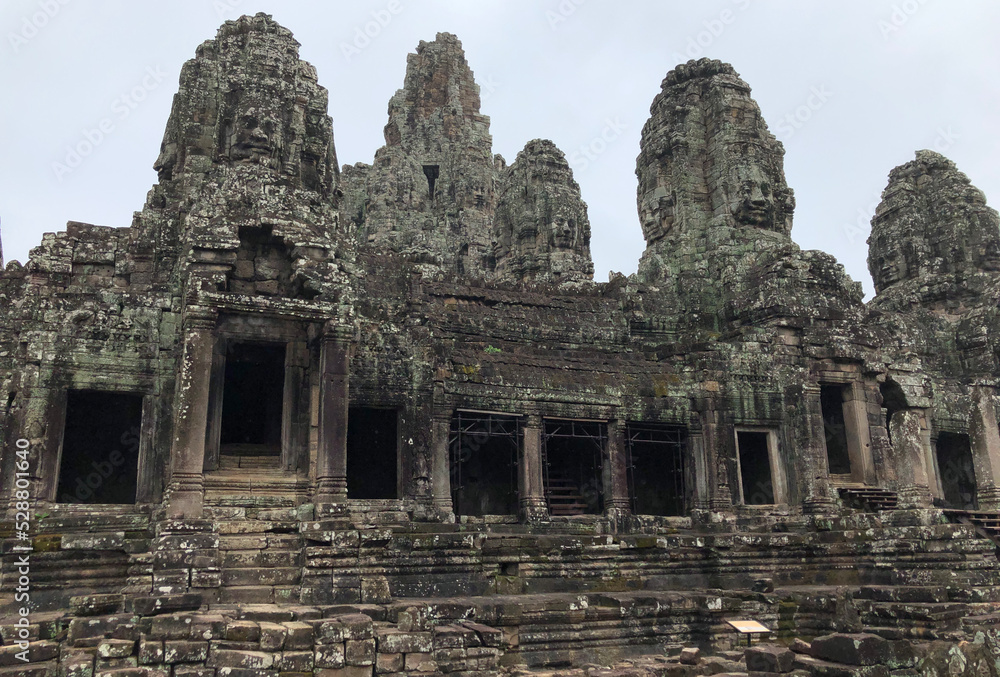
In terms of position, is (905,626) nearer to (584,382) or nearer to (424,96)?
(584,382)

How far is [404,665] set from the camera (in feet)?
29.4

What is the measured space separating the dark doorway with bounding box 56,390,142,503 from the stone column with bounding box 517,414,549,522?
7.09m

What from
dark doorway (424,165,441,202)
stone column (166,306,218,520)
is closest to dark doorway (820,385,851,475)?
stone column (166,306,218,520)

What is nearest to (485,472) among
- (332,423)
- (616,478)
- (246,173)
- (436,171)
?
(616,478)

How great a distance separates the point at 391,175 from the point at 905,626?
3577cm

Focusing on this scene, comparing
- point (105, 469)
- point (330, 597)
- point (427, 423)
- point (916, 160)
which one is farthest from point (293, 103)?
point (916, 160)

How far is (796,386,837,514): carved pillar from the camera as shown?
17812 mm

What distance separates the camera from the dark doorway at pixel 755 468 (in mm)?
19438

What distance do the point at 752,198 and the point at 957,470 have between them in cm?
1082

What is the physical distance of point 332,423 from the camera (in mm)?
12953

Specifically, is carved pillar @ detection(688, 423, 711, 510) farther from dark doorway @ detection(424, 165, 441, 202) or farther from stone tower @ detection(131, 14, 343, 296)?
dark doorway @ detection(424, 165, 441, 202)

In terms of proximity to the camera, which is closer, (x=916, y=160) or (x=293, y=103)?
(x=293, y=103)

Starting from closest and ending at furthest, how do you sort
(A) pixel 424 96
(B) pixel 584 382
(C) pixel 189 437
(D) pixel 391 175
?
1. (C) pixel 189 437
2. (B) pixel 584 382
3. (D) pixel 391 175
4. (A) pixel 424 96

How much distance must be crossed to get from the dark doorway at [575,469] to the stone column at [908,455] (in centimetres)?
653
